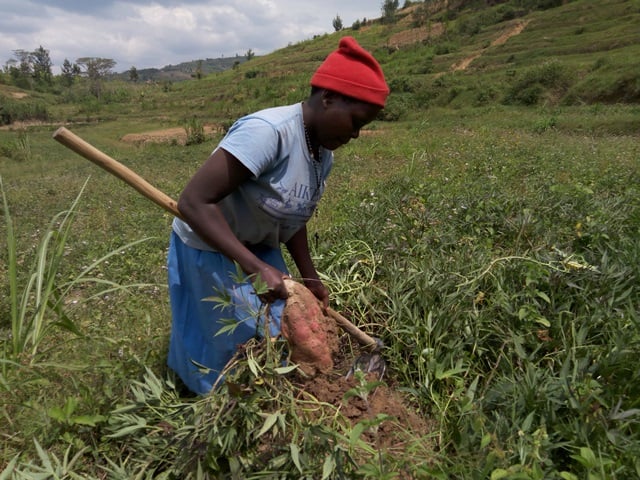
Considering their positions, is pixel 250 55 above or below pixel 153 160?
above

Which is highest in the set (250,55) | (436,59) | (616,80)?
(250,55)

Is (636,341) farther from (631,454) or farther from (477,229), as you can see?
(477,229)

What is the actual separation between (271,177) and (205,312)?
1.91 ft

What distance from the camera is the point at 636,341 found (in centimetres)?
147

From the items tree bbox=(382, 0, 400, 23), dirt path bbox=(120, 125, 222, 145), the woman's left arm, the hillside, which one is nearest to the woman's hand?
the woman's left arm

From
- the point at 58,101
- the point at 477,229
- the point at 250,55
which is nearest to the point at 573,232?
the point at 477,229

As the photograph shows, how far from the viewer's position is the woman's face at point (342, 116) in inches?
54.4

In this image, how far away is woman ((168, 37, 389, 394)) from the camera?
1341 millimetres

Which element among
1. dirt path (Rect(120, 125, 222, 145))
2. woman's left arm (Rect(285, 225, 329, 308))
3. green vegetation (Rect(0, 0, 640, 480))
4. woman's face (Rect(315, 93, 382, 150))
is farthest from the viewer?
A: dirt path (Rect(120, 125, 222, 145))

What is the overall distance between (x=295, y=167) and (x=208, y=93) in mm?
39702

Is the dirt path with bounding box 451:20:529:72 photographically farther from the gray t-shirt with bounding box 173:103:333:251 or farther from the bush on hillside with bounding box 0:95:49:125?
the bush on hillside with bounding box 0:95:49:125

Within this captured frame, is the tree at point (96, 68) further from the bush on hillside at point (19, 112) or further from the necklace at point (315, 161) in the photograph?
the necklace at point (315, 161)

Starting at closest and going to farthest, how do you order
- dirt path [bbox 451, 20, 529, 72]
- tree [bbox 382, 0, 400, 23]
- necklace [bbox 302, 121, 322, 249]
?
1. necklace [bbox 302, 121, 322, 249]
2. dirt path [bbox 451, 20, 529, 72]
3. tree [bbox 382, 0, 400, 23]

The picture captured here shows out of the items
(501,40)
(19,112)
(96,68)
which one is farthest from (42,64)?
(501,40)
